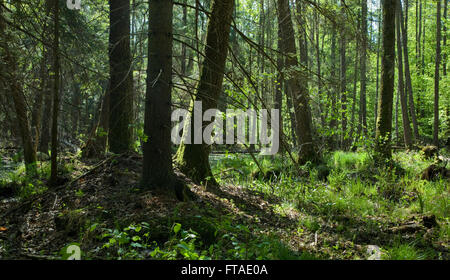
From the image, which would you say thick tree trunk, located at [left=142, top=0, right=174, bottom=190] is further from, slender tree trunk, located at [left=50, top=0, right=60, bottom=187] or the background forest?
slender tree trunk, located at [left=50, top=0, right=60, bottom=187]

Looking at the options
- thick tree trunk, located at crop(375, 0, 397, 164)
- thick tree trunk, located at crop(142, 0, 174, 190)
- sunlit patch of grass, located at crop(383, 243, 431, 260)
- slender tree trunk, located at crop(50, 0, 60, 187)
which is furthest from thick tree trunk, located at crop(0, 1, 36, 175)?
thick tree trunk, located at crop(375, 0, 397, 164)

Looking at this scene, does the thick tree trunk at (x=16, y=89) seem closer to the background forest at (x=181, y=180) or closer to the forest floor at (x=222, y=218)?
the background forest at (x=181, y=180)

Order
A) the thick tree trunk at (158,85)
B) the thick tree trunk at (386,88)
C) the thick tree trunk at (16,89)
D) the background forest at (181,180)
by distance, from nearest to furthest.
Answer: the background forest at (181,180)
the thick tree trunk at (158,85)
the thick tree trunk at (16,89)
the thick tree trunk at (386,88)

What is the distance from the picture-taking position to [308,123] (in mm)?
10117

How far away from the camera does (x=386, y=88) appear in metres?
9.18

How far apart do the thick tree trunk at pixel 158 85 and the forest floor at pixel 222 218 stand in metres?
0.67

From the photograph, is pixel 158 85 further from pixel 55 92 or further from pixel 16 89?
pixel 16 89

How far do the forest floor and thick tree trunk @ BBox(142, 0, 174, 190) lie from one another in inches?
26.3

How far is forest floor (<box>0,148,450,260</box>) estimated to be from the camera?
3.48 metres

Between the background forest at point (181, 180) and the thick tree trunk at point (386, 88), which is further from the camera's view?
the thick tree trunk at point (386, 88)

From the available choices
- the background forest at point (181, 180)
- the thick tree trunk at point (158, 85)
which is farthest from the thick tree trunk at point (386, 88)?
the thick tree trunk at point (158, 85)

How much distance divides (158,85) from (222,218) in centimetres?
198

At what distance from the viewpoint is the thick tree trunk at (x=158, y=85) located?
4.16 m

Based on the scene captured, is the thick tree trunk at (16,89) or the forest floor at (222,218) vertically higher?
the thick tree trunk at (16,89)
